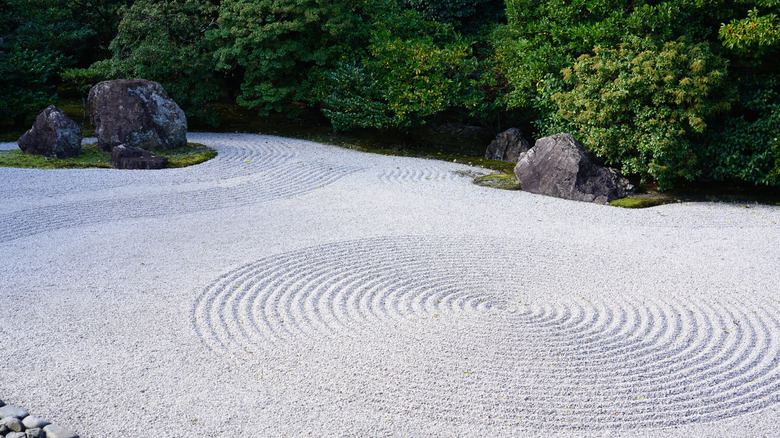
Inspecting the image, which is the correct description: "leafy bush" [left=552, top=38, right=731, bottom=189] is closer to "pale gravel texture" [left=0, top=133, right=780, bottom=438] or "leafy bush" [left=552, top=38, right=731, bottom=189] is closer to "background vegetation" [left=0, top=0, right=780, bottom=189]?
"background vegetation" [left=0, top=0, right=780, bottom=189]

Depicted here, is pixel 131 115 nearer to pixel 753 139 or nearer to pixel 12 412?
pixel 12 412

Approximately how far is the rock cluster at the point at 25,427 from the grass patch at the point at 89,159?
32.2 ft

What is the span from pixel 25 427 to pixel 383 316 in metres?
3.38

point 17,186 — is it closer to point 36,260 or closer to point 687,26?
point 36,260

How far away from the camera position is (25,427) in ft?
14.3

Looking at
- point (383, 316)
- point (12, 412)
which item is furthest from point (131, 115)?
point (12, 412)

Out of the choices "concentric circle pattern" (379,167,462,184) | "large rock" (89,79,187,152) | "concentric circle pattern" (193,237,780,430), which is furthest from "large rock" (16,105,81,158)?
"concentric circle pattern" (193,237,780,430)

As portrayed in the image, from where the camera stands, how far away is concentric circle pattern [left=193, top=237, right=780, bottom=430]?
199 inches

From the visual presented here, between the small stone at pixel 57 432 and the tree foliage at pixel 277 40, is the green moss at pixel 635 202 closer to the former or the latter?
the tree foliage at pixel 277 40

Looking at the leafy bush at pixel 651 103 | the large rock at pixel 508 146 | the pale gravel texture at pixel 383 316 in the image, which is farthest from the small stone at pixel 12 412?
the large rock at pixel 508 146

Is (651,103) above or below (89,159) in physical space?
above

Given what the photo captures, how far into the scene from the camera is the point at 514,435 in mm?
4609

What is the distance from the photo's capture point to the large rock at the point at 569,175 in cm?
1217

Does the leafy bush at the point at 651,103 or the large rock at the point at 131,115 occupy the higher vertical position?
the leafy bush at the point at 651,103
